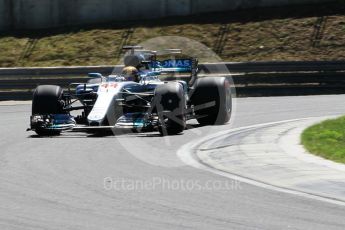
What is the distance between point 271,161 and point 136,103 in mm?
4594

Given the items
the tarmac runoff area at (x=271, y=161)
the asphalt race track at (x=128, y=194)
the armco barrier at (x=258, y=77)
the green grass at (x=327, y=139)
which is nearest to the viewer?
the asphalt race track at (x=128, y=194)

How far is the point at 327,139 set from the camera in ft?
41.7

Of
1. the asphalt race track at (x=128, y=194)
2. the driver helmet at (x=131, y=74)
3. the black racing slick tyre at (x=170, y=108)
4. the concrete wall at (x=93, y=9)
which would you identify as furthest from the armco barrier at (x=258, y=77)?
the asphalt race track at (x=128, y=194)

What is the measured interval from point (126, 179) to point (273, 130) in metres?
5.10

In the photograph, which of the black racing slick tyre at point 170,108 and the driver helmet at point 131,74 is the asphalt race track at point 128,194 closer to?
the black racing slick tyre at point 170,108

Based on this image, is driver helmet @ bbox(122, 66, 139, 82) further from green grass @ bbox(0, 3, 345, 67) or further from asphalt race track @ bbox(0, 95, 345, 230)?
green grass @ bbox(0, 3, 345, 67)

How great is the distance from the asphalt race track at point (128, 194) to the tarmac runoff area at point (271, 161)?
290 mm

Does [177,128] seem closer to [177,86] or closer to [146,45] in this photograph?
[177,86]

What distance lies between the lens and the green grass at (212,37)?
26.0 metres

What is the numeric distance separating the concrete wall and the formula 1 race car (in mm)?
12526

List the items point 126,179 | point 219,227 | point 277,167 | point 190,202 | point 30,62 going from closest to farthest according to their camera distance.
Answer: point 219,227, point 190,202, point 126,179, point 277,167, point 30,62

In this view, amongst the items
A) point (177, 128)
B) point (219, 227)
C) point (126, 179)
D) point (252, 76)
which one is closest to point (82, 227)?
point (219, 227)

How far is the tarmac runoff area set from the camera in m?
8.91

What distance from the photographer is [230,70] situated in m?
23.0
